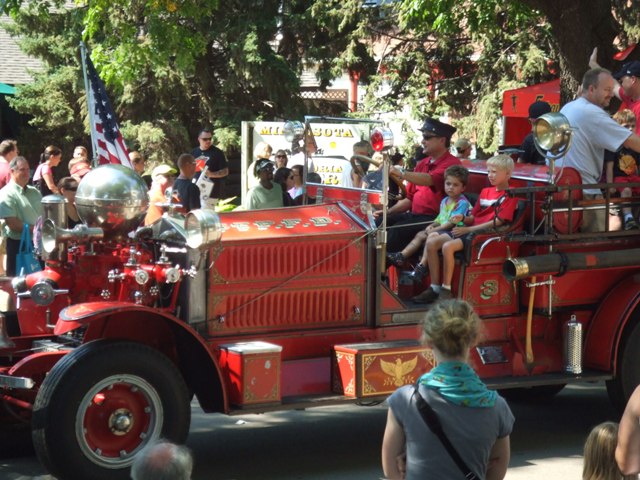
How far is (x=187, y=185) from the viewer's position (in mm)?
9922

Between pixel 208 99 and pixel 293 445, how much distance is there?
13101mm

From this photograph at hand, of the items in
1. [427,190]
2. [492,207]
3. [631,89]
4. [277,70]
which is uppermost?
[277,70]

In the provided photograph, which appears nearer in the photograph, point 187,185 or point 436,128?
point 436,128

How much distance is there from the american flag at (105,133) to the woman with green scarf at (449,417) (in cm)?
606

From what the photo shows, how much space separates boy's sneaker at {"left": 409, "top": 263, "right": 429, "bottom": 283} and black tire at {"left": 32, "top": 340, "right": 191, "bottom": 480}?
1.99 m

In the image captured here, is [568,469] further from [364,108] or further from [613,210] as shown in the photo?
[364,108]

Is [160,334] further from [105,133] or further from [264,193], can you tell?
[105,133]

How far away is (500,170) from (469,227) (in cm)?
43

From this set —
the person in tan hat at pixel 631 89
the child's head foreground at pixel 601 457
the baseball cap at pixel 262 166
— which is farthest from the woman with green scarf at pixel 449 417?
the baseball cap at pixel 262 166

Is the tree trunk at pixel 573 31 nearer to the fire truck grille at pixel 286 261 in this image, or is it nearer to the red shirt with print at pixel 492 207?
the red shirt with print at pixel 492 207

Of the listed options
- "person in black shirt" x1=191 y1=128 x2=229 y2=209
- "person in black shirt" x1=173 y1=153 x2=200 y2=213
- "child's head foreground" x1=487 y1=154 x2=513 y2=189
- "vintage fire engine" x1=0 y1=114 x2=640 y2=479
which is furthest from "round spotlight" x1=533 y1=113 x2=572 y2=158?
"person in black shirt" x1=191 y1=128 x2=229 y2=209

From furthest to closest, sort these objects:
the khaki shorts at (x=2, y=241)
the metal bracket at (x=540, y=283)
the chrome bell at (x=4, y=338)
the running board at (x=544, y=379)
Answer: the khaki shorts at (x=2, y=241) → the metal bracket at (x=540, y=283) → the running board at (x=544, y=379) → the chrome bell at (x=4, y=338)

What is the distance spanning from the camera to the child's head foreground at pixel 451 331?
359 centimetres

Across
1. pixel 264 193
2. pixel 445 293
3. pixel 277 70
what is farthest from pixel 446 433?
pixel 277 70
